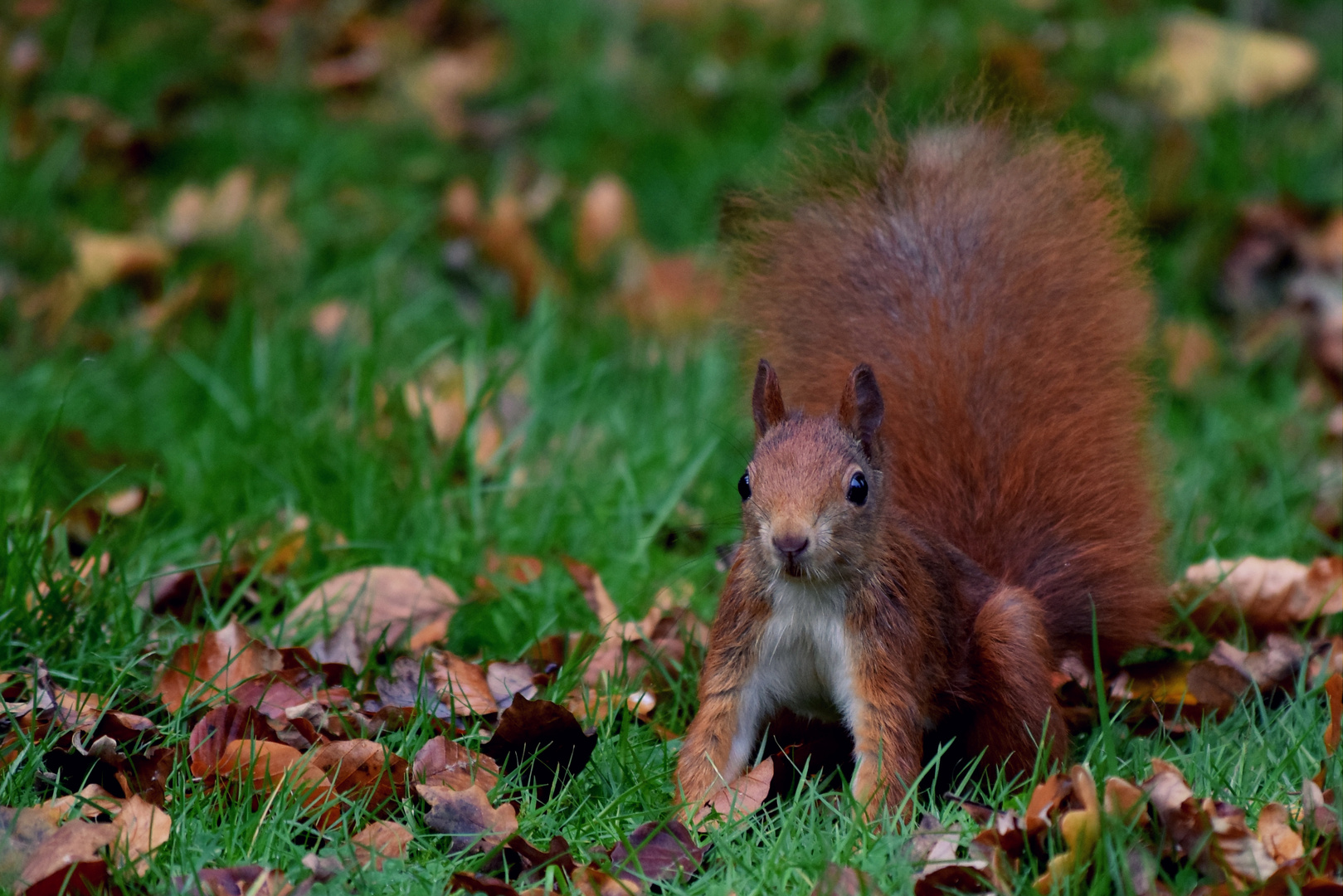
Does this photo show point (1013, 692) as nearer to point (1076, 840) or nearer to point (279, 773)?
point (1076, 840)

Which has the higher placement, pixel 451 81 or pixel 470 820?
pixel 451 81

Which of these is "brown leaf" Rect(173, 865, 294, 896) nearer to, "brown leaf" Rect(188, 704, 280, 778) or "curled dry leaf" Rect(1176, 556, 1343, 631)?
"brown leaf" Rect(188, 704, 280, 778)

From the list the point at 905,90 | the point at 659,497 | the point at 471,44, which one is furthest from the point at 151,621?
the point at 471,44

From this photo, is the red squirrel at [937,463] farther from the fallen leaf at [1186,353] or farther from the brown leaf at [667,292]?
the brown leaf at [667,292]

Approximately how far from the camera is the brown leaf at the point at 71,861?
1639 mm

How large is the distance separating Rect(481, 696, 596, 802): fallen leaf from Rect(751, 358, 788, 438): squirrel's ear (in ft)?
1.49

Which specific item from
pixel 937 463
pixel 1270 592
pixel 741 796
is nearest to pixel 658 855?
pixel 741 796

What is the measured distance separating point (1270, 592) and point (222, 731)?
1652 mm

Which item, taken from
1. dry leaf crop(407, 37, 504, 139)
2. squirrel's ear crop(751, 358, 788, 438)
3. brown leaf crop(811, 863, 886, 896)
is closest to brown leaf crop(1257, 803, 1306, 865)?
brown leaf crop(811, 863, 886, 896)

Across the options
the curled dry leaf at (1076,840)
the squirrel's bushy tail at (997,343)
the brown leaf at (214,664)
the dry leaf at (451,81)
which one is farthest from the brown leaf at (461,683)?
the dry leaf at (451,81)

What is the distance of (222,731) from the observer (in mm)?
2012

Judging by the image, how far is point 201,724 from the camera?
2.00 m

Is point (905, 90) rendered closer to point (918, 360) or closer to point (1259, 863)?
point (918, 360)

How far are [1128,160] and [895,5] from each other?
110 cm
